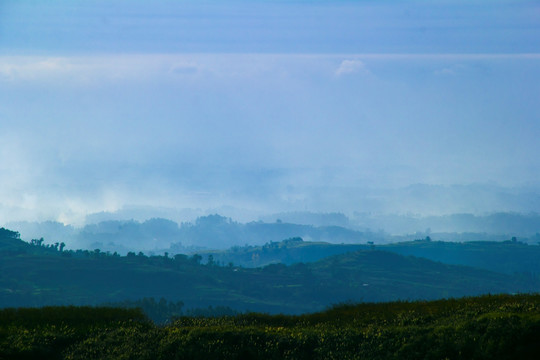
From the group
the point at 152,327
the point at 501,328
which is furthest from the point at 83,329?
the point at 501,328

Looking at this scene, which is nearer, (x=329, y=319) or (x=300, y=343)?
(x=300, y=343)

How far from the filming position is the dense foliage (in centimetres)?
2661

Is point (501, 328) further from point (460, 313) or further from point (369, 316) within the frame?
point (369, 316)

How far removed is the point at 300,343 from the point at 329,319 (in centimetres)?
699

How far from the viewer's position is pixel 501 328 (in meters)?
26.8

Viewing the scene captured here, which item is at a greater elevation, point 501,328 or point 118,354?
point 501,328

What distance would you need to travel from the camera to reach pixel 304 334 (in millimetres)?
30297

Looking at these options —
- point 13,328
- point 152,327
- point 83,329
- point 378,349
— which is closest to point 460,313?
point 378,349

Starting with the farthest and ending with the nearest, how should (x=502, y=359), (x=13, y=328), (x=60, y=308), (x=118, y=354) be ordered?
(x=60, y=308)
(x=13, y=328)
(x=118, y=354)
(x=502, y=359)

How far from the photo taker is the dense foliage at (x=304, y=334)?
26.6m

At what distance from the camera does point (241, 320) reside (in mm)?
36250

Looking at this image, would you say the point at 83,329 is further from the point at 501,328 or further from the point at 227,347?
the point at 501,328

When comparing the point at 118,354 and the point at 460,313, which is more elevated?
the point at 460,313

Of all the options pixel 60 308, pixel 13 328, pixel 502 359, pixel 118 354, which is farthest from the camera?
pixel 60 308
